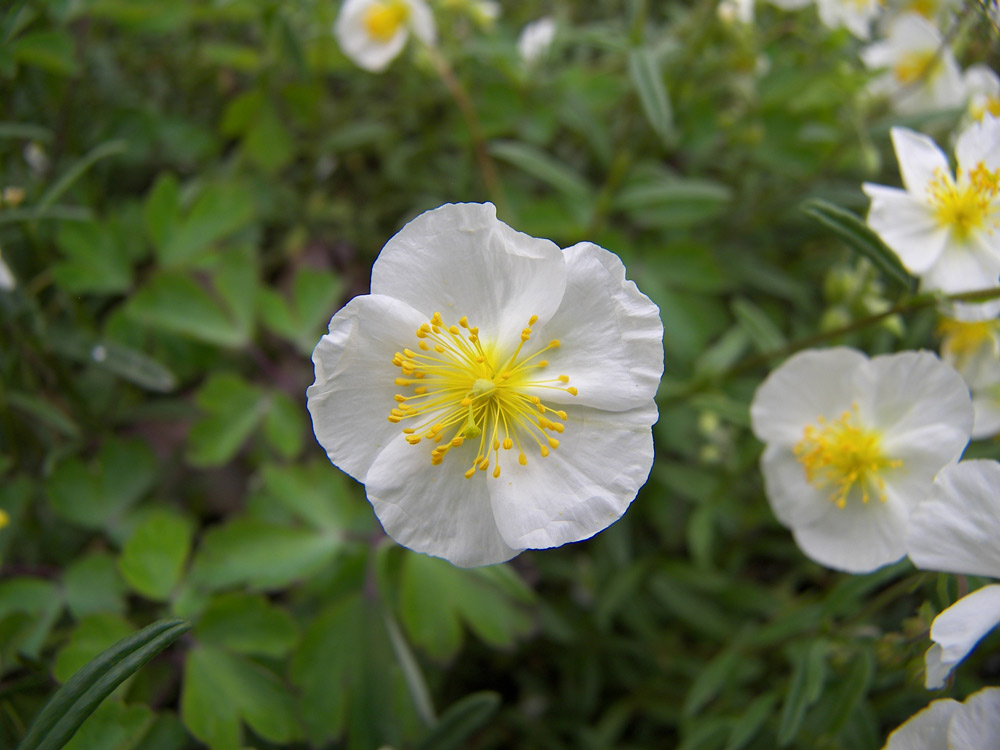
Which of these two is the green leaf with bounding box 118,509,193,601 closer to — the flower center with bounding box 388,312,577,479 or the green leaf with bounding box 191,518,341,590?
the green leaf with bounding box 191,518,341,590

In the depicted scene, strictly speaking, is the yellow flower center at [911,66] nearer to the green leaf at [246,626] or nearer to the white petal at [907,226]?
the white petal at [907,226]

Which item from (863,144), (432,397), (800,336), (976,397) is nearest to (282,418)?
(432,397)

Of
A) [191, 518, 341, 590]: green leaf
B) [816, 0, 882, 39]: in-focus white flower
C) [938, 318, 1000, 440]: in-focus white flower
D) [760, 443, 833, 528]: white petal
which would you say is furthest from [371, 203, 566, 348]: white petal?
[816, 0, 882, 39]: in-focus white flower

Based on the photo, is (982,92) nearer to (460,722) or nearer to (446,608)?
(446,608)

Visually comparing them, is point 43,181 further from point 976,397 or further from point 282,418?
→ point 976,397

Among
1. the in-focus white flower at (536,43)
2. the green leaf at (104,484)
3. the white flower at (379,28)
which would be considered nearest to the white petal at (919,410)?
the in-focus white flower at (536,43)
